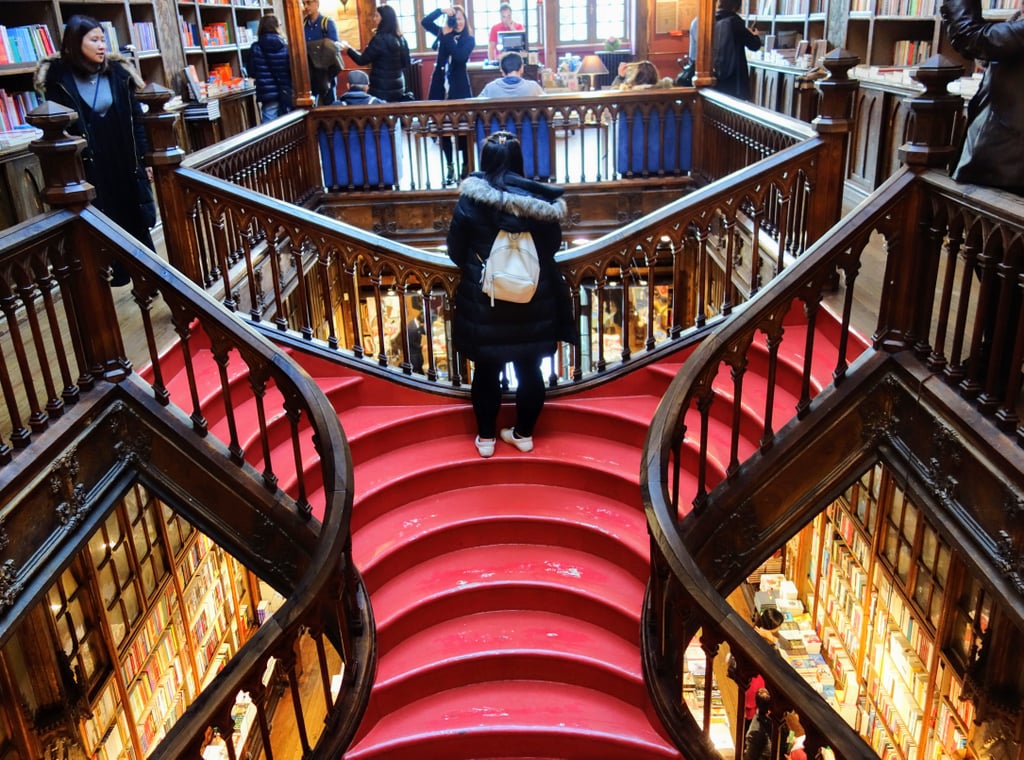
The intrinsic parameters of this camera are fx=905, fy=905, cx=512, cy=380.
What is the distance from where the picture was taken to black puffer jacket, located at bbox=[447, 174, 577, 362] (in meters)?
3.76

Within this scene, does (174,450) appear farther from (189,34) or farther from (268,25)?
(189,34)

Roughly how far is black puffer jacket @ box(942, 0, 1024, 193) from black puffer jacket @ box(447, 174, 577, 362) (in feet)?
5.06

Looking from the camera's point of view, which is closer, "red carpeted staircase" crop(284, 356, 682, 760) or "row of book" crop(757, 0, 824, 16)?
"red carpeted staircase" crop(284, 356, 682, 760)

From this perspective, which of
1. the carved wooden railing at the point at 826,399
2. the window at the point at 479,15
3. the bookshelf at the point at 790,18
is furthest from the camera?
the window at the point at 479,15

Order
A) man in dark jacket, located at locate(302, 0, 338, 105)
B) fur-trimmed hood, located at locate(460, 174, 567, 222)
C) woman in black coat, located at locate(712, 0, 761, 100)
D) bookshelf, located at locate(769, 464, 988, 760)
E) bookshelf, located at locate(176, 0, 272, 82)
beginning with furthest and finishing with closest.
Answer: bookshelf, located at locate(176, 0, 272, 82), man in dark jacket, located at locate(302, 0, 338, 105), woman in black coat, located at locate(712, 0, 761, 100), bookshelf, located at locate(769, 464, 988, 760), fur-trimmed hood, located at locate(460, 174, 567, 222)

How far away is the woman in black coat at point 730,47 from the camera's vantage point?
6.74 m

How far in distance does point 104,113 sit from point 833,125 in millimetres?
3533

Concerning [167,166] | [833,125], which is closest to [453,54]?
[167,166]

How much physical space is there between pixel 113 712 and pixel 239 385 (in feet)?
5.20

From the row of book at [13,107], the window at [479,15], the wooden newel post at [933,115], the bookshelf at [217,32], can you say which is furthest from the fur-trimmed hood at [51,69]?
the window at [479,15]

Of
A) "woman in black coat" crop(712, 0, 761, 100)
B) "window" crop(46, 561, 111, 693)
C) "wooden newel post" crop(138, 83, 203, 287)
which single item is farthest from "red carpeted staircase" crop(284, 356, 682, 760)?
"woman in black coat" crop(712, 0, 761, 100)

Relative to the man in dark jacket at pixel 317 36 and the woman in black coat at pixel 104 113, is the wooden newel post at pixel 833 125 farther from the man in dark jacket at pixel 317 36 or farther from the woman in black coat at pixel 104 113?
the man in dark jacket at pixel 317 36

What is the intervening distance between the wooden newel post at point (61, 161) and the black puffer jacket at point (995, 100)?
2.92 metres

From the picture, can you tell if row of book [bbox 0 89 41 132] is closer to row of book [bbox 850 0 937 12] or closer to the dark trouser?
the dark trouser
